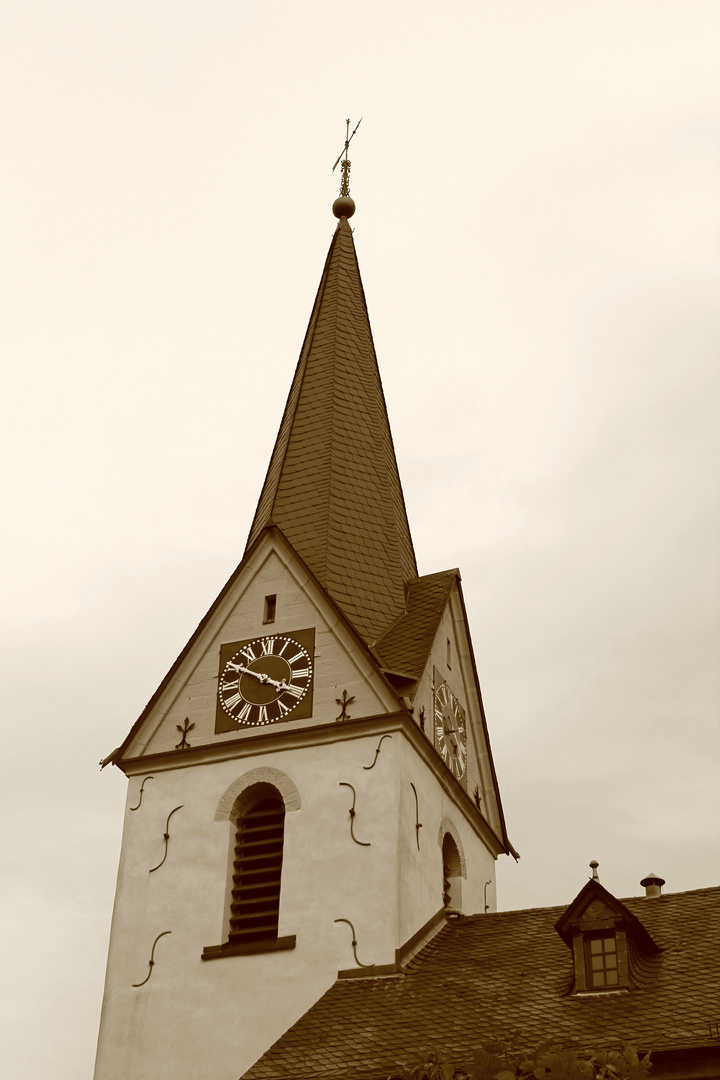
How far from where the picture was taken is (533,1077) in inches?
647

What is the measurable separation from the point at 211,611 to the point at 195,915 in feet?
18.0

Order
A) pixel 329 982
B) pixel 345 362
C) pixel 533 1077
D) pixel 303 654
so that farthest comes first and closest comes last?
pixel 345 362 → pixel 303 654 → pixel 329 982 → pixel 533 1077

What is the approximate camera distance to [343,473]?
29.4 meters

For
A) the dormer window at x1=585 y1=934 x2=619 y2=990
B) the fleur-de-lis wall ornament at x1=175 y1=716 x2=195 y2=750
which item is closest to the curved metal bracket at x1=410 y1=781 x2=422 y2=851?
the fleur-de-lis wall ornament at x1=175 y1=716 x2=195 y2=750

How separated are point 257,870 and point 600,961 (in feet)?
20.0

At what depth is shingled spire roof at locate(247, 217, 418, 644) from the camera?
90.6ft

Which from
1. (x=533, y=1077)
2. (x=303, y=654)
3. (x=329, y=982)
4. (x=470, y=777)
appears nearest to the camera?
(x=533, y=1077)

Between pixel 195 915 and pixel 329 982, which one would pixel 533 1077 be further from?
pixel 195 915

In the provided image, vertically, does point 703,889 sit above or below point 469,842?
below

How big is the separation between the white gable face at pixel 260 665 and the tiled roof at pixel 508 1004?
4.21 m

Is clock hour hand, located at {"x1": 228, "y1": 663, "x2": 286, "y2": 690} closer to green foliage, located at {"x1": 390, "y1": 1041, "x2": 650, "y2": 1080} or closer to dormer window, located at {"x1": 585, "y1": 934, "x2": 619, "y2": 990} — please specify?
dormer window, located at {"x1": 585, "y1": 934, "x2": 619, "y2": 990}

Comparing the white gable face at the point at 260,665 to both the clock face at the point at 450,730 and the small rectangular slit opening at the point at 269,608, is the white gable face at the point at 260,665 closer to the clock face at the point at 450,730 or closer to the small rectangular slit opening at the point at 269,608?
the small rectangular slit opening at the point at 269,608

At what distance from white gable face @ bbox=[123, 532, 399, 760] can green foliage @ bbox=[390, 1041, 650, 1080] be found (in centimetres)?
790

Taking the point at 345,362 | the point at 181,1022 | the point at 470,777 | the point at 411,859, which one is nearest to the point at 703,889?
the point at 411,859
